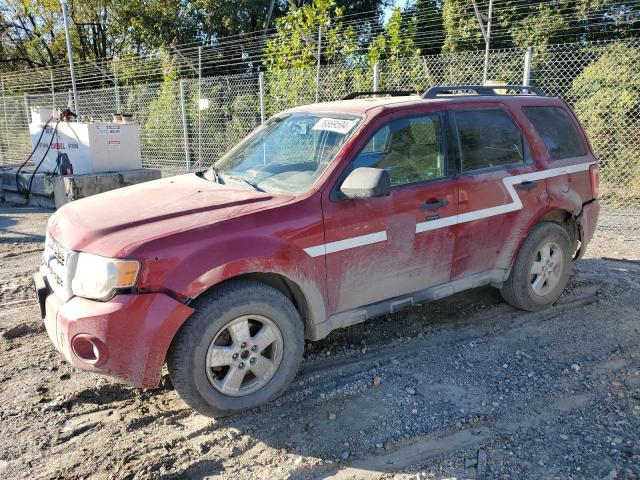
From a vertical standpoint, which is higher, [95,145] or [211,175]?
[211,175]

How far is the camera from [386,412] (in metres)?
3.31

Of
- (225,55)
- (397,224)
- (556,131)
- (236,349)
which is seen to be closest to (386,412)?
(236,349)

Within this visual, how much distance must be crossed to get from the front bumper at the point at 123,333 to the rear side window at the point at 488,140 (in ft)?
8.26

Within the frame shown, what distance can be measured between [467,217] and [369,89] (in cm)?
667

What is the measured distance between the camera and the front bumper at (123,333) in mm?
2824

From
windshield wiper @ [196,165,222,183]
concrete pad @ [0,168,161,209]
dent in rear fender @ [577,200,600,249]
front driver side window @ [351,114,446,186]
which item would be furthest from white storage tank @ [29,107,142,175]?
dent in rear fender @ [577,200,600,249]

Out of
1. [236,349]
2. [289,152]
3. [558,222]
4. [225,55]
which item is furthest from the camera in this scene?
[225,55]

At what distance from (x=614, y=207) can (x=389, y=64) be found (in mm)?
4944

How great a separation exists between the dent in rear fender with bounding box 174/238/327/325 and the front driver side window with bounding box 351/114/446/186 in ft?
2.48

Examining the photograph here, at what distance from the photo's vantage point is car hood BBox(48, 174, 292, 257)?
299 cm

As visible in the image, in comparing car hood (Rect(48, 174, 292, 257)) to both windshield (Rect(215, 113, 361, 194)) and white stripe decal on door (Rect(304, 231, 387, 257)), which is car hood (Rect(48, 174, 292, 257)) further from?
white stripe decal on door (Rect(304, 231, 387, 257))

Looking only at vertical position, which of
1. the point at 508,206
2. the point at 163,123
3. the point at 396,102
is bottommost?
the point at 508,206

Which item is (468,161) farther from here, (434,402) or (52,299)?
(52,299)

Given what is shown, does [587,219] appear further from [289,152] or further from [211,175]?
[211,175]
